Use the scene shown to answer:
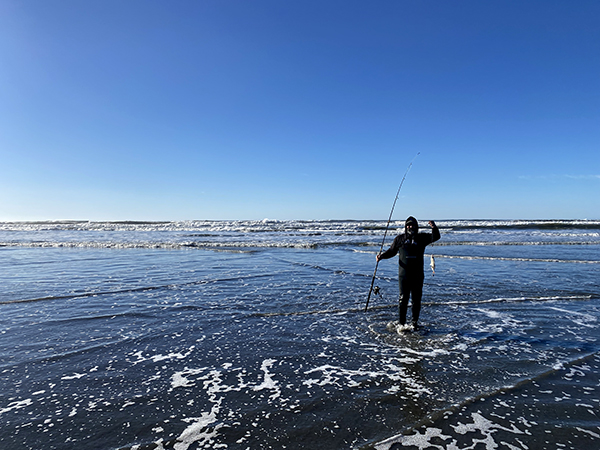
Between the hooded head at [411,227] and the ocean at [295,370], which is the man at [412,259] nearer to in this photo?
the hooded head at [411,227]

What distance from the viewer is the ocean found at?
344cm

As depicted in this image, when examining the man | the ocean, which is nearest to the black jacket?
the man

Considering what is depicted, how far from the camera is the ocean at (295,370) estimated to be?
135 inches

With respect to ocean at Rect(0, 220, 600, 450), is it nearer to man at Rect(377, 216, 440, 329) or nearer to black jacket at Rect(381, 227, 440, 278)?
man at Rect(377, 216, 440, 329)

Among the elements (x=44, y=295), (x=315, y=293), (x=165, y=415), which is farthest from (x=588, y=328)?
(x=44, y=295)

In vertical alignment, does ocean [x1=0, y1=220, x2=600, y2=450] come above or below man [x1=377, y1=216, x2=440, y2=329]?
below

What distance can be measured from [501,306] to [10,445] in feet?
31.4

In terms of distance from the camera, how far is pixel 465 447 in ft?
10.6

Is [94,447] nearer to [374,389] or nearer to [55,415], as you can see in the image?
[55,415]

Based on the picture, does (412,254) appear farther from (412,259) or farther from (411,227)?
(411,227)

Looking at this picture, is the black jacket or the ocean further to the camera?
the black jacket

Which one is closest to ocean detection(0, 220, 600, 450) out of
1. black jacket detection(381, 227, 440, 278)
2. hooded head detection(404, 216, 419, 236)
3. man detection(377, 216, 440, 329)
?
man detection(377, 216, 440, 329)

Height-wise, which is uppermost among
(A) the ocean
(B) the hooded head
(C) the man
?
(B) the hooded head

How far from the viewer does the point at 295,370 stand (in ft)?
16.1
